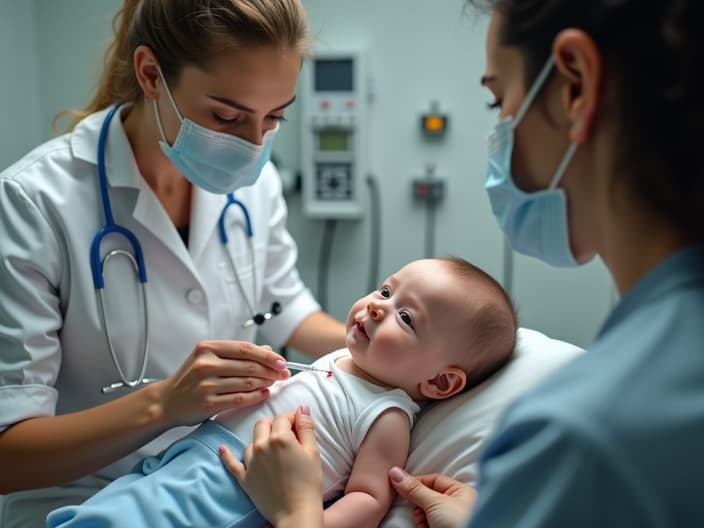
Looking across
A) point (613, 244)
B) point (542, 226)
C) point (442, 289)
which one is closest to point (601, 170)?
point (613, 244)

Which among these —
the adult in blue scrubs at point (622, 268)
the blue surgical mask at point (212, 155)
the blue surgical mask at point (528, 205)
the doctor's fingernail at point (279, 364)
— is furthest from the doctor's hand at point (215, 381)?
the adult in blue scrubs at point (622, 268)

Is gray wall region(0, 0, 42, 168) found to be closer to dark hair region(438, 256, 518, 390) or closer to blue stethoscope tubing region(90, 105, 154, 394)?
blue stethoscope tubing region(90, 105, 154, 394)

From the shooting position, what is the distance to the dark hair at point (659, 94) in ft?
2.05

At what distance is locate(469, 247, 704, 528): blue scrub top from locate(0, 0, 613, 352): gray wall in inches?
75.5

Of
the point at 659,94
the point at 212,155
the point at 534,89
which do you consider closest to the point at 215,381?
the point at 212,155

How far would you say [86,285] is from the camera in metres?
1.39

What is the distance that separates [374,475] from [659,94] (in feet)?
2.58

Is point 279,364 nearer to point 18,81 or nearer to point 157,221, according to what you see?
point 157,221

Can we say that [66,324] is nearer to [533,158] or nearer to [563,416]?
[533,158]

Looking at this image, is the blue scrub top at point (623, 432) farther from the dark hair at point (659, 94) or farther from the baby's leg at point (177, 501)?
the baby's leg at point (177, 501)

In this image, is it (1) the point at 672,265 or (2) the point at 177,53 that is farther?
(2) the point at 177,53

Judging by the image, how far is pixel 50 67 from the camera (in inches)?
104

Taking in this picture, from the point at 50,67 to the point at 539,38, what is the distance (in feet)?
7.71

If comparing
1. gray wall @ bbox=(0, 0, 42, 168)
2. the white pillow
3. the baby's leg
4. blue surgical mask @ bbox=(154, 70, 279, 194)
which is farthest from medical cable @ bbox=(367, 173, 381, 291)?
the baby's leg
